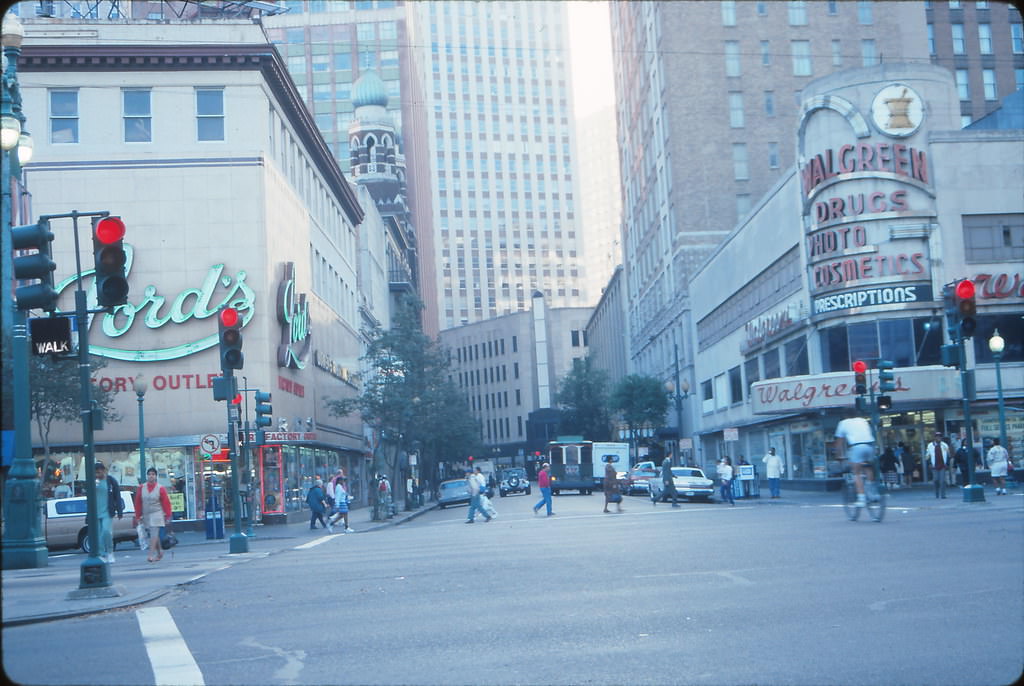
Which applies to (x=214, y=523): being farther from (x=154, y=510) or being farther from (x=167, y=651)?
(x=167, y=651)

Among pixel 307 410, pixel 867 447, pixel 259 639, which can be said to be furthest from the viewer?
pixel 307 410

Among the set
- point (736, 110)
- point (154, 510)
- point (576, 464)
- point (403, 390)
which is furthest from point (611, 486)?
point (736, 110)

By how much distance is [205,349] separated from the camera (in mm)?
42406

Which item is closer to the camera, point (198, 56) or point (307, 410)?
point (198, 56)

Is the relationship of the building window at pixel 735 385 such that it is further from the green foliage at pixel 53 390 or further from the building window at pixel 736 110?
the green foliage at pixel 53 390

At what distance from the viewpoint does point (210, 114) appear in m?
43.5

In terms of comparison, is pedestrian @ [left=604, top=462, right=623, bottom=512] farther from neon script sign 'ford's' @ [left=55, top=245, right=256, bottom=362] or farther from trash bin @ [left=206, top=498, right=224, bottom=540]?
neon script sign 'ford's' @ [left=55, top=245, right=256, bottom=362]

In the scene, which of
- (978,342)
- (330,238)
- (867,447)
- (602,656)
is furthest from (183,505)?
(602,656)

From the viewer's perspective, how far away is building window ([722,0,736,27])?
7675 cm

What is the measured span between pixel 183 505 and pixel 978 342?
31153 mm

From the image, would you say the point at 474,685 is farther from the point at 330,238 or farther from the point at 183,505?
the point at 330,238

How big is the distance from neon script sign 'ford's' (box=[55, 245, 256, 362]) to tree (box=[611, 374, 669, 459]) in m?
41.3

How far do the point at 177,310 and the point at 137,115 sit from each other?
741 cm

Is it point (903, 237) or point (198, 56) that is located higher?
point (198, 56)
